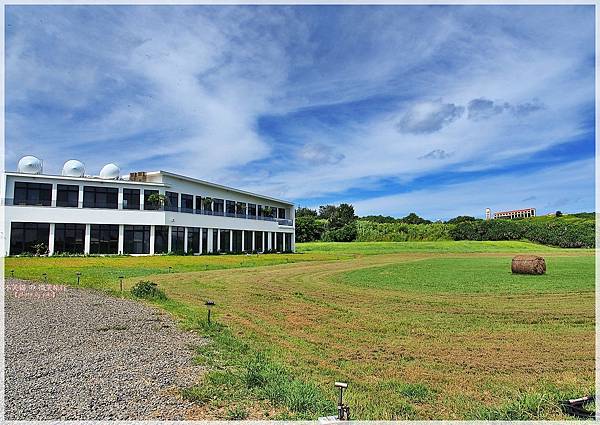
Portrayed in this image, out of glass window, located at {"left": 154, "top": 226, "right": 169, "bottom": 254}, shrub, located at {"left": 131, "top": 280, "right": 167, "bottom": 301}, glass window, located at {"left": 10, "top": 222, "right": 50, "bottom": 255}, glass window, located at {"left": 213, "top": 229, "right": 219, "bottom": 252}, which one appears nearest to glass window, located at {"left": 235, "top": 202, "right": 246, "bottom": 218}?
glass window, located at {"left": 213, "top": 229, "right": 219, "bottom": 252}

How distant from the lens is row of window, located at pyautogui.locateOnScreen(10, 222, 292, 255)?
34.1 meters

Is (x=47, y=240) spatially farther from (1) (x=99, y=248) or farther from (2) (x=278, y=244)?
(2) (x=278, y=244)

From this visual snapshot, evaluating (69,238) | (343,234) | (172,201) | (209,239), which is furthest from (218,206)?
(343,234)

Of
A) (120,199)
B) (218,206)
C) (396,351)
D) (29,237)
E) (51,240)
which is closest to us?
(396,351)

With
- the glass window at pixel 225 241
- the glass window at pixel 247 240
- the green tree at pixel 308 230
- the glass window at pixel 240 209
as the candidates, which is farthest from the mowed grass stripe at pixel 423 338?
the green tree at pixel 308 230

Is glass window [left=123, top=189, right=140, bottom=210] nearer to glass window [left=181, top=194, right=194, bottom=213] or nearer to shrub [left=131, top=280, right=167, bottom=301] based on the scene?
glass window [left=181, top=194, right=194, bottom=213]

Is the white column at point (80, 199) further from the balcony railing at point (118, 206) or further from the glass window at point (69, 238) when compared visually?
the glass window at point (69, 238)

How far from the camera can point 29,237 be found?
3419 centimetres

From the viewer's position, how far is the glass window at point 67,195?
35.6 metres

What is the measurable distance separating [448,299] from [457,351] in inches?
246

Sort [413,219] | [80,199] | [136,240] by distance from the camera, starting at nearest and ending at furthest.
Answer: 1. [80,199]
2. [136,240]
3. [413,219]

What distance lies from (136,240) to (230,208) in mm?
13136

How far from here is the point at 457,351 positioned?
787cm

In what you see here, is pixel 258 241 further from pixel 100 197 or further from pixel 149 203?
pixel 100 197
